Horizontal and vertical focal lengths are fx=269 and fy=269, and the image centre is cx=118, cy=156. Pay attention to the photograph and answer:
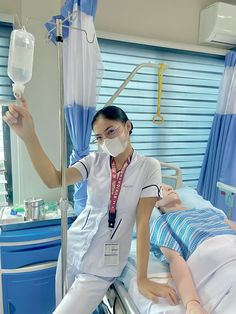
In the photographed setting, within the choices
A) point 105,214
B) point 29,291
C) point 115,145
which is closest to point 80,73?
point 115,145

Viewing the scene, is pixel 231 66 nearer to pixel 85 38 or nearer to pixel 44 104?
pixel 85 38

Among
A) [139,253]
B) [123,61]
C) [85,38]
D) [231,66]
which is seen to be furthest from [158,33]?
[139,253]

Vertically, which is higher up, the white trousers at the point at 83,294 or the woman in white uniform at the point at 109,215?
the woman in white uniform at the point at 109,215

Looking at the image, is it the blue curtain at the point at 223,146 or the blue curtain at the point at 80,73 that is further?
the blue curtain at the point at 223,146

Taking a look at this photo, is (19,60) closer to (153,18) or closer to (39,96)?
(39,96)

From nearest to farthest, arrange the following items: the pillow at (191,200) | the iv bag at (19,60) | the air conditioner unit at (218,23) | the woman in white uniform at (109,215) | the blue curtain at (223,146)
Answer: the iv bag at (19,60) → the woman in white uniform at (109,215) → the pillow at (191,200) → the air conditioner unit at (218,23) → the blue curtain at (223,146)

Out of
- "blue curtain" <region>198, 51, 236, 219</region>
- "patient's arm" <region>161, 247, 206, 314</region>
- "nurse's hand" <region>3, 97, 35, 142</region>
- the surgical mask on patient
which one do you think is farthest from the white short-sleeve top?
"blue curtain" <region>198, 51, 236, 219</region>

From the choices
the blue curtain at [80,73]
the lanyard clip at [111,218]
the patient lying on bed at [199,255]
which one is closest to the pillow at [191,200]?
the patient lying on bed at [199,255]

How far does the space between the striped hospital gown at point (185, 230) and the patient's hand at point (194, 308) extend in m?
0.30

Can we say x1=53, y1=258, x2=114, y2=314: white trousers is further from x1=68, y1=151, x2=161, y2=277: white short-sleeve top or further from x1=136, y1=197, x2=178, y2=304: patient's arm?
x1=136, y1=197, x2=178, y2=304: patient's arm

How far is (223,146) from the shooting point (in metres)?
2.62

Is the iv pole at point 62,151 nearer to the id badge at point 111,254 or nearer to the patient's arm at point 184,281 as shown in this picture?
the id badge at point 111,254

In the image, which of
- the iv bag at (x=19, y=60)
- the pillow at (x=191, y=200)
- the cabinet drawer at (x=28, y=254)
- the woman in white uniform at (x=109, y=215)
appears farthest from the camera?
the pillow at (x=191, y=200)

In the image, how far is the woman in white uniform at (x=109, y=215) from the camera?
1149mm
